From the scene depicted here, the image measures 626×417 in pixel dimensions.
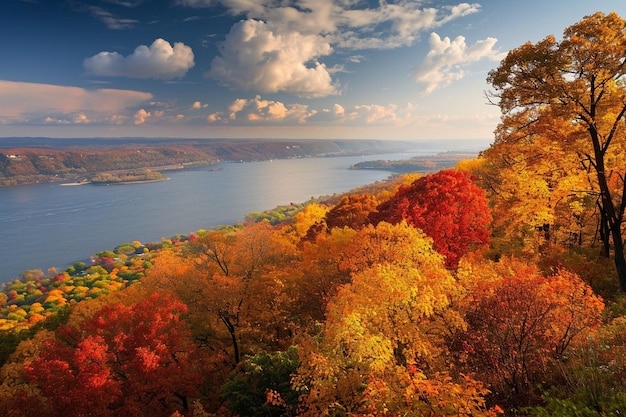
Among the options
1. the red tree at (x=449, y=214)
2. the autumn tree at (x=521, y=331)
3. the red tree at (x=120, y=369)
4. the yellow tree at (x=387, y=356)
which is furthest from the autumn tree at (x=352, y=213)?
the autumn tree at (x=521, y=331)

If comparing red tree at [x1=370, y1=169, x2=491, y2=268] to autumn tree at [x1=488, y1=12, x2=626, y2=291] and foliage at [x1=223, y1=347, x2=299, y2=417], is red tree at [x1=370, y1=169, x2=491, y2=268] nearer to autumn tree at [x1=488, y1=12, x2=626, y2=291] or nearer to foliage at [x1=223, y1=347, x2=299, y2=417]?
autumn tree at [x1=488, y1=12, x2=626, y2=291]

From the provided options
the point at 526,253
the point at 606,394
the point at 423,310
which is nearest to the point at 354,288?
the point at 423,310

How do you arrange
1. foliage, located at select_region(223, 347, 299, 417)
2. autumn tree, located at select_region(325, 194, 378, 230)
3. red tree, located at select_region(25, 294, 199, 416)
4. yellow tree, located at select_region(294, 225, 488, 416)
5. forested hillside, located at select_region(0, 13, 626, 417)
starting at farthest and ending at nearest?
autumn tree, located at select_region(325, 194, 378, 230) < red tree, located at select_region(25, 294, 199, 416) < foliage, located at select_region(223, 347, 299, 417) < forested hillside, located at select_region(0, 13, 626, 417) < yellow tree, located at select_region(294, 225, 488, 416)

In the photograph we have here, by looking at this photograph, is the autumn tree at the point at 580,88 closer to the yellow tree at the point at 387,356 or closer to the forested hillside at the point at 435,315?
the forested hillside at the point at 435,315

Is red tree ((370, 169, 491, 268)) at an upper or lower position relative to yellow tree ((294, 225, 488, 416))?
upper

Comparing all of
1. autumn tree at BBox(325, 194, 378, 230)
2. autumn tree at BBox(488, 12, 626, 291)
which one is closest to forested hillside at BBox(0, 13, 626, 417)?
autumn tree at BBox(488, 12, 626, 291)

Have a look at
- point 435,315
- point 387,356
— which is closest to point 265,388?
point 387,356
